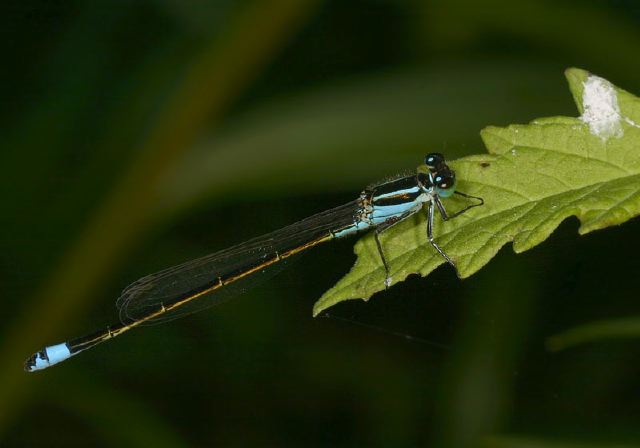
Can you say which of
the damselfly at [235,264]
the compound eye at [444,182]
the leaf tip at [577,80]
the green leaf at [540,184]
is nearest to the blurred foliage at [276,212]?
the damselfly at [235,264]

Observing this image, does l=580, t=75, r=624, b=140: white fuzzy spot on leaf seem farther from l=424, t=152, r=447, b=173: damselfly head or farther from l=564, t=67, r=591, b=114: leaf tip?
l=424, t=152, r=447, b=173: damselfly head

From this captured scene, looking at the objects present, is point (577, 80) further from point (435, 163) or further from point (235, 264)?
point (235, 264)

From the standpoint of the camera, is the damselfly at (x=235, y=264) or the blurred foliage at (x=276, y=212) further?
the blurred foliage at (x=276, y=212)

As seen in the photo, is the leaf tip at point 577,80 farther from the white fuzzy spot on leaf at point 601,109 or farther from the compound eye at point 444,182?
the compound eye at point 444,182

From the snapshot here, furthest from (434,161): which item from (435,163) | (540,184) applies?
(540,184)

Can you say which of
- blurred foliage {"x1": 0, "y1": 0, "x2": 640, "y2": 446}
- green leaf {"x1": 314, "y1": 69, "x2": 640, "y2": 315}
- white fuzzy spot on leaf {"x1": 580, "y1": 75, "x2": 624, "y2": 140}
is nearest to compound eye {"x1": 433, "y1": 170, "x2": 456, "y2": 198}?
green leaf {"x1": 314, "y1": 69, "x2": 640, "y2": 315}

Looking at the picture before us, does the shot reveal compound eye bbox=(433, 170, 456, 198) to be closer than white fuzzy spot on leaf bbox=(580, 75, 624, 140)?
No

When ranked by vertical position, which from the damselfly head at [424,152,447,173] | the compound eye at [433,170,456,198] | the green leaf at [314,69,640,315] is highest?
the damselfly head at [424,152,447,173]

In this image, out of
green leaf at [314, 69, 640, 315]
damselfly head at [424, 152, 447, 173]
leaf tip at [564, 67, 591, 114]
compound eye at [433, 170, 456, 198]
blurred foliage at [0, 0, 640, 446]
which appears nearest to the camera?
green leaf at [314, 69, 640, 315]
